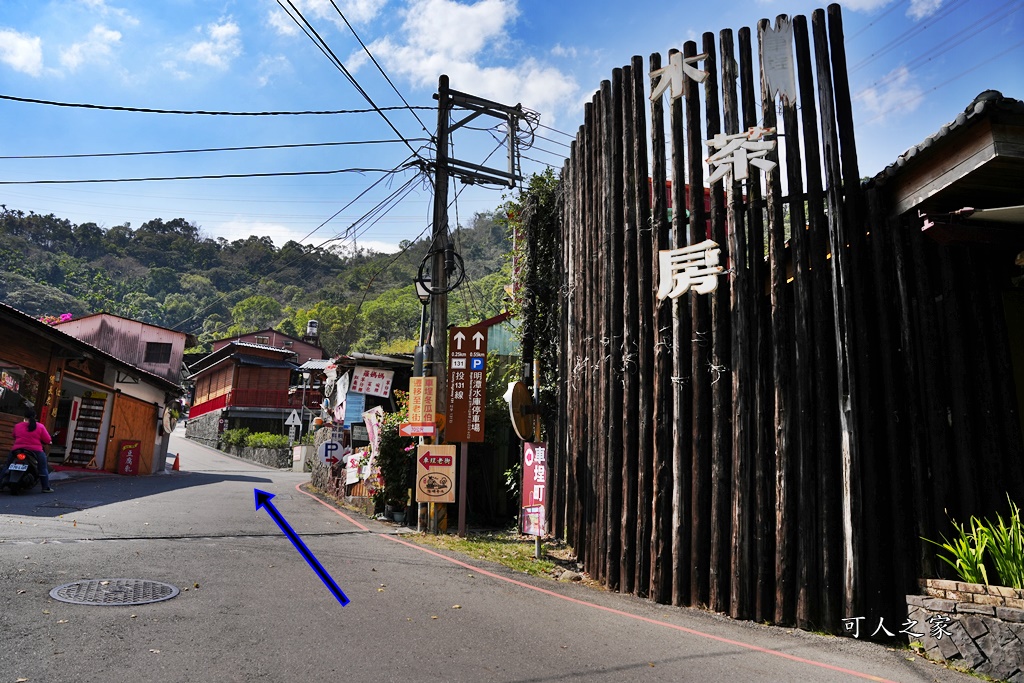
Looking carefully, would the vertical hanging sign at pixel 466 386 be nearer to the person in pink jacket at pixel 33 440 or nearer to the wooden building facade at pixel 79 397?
the person in pink jacket at pixel 33 440

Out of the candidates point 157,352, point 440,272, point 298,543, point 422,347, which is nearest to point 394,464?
point 422,347

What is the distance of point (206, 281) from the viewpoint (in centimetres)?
10694

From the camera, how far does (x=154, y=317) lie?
9456 centimetres

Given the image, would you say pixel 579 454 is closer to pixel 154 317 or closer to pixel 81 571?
pixel 81 571

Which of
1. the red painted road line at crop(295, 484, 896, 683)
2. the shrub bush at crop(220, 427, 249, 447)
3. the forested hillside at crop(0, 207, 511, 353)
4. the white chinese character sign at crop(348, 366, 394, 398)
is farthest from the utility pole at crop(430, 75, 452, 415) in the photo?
the forested hillside at crop(0, 207, 511, 353)

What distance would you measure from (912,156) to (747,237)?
1.69m

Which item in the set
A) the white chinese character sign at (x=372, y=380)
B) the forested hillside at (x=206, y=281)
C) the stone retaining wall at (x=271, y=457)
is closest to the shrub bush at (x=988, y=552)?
the white chinese character sign at (x=372, y=380)

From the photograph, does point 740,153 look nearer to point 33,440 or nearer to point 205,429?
point 33,440

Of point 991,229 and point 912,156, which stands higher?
point 912,156

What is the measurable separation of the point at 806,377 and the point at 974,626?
2.45 metres

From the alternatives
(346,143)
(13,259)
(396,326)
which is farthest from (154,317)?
(346,143)

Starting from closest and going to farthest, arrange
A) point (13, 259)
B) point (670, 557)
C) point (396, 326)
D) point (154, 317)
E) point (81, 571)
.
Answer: point (81, 571) < point (670, 557) < point (396, 326) < point (13, 259) < point (154, 317)

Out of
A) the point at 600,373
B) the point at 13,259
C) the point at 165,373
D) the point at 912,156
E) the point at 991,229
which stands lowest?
the point at 600,373

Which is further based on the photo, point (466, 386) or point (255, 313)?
point (255, 313)
